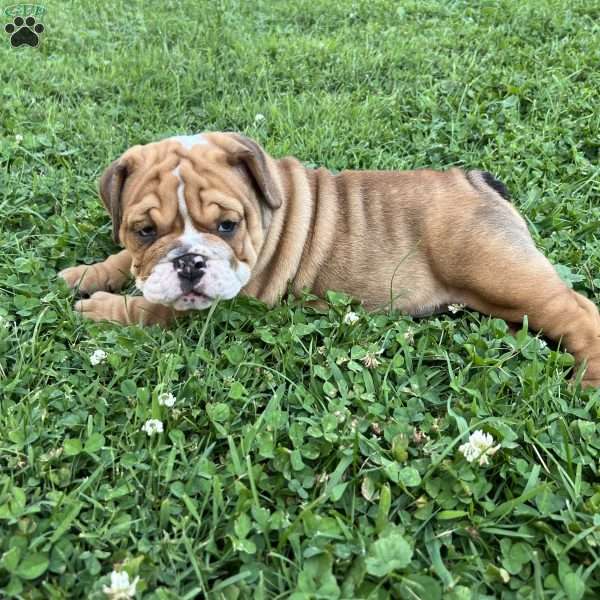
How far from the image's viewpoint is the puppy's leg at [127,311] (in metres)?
3.53

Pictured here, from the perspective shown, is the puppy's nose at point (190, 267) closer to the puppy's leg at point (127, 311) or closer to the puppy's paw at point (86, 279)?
the puppy's leg at point (127, 311)

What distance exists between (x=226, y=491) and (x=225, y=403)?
19.7 inches

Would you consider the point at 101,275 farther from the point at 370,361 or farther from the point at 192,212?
the point at 370,361

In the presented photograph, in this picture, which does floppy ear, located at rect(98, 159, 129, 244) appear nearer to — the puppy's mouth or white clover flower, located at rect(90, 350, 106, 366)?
the puppy's mouth

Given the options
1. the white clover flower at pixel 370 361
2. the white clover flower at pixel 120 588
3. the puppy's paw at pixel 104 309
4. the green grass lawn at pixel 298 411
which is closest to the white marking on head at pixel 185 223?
the green grass lawn at pixel 298 411

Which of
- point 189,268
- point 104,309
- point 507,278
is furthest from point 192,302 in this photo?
point 507,278

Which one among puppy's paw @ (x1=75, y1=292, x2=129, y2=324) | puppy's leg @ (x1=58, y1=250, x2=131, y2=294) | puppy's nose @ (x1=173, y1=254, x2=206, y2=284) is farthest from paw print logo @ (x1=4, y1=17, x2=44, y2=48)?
puppy's nose @ (x1=173, y1=254, x2=206, y2=284)

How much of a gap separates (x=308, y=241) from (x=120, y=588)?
2.28 m

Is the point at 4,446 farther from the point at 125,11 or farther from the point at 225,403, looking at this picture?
the point at 125,11

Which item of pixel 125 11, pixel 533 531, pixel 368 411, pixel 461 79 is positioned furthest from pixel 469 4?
pixel 533 531

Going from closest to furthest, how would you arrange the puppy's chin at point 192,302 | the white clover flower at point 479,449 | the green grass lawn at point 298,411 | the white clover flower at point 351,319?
the green grass lawn at point 298,411 → the white clover flower at point 479,449 → the puppy's chin at point 192,302 → the white clover flower at point 351,319

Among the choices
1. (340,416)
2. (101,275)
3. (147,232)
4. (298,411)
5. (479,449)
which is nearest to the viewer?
(479,449)

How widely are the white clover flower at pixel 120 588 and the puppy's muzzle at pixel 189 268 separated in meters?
1.48

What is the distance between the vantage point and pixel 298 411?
293 centimetres
